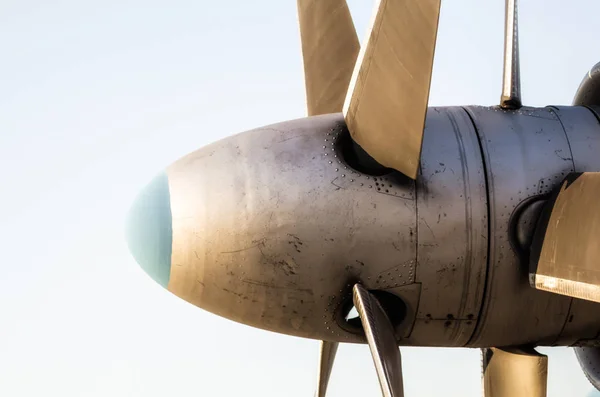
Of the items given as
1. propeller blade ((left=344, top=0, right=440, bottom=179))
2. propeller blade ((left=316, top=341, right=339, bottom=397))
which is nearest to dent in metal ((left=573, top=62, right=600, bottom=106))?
propeller blade ((left=344, top=0, right=440, bottom=179))

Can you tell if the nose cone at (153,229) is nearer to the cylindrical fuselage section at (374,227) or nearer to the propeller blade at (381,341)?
the cylindrical fuselage section at (374,227)

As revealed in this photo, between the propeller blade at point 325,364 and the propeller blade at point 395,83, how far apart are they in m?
2.86

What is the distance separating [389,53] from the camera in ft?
17.1

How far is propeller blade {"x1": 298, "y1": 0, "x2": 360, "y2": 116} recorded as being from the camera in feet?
24.0

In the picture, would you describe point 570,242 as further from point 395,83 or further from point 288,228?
point 288,228

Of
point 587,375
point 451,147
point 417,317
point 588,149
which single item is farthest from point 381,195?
point 587,375

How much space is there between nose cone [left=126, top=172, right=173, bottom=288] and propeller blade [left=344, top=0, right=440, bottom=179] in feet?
5.49

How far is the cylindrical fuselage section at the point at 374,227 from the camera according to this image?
5469 millimetres

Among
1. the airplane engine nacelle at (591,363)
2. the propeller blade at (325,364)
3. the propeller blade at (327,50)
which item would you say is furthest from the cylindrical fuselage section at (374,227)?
the airplane engine nacelle at (591,363)

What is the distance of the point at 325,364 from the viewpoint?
7688 millimetres

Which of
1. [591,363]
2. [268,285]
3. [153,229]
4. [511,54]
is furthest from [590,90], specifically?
[153,229]

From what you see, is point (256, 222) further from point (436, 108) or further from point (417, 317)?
point (436, 108)

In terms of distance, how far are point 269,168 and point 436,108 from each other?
1.65 metres

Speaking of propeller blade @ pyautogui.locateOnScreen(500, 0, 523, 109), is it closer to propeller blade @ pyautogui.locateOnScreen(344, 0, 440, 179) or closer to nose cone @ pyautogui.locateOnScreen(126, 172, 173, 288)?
propeller blade @ pyautogui.locateOnScreen(344, 0, 440, 179)
